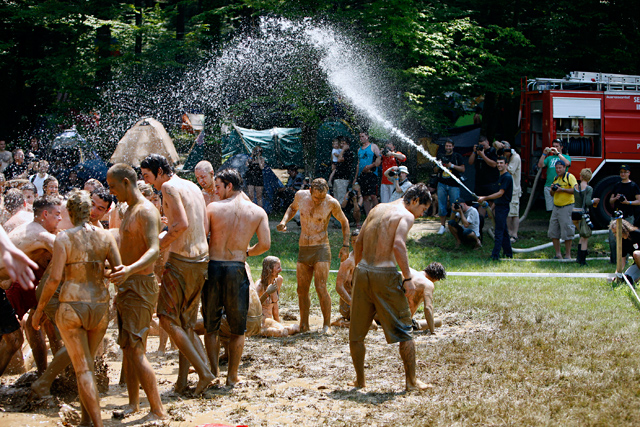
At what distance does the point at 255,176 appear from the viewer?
16281 mm

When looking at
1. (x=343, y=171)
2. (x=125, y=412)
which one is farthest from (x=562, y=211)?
(x=125, y=412)

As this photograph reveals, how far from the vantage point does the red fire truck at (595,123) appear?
48.7 feet

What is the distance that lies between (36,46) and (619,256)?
56.4 ft

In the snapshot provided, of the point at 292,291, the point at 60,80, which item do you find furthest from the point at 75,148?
the point at 292,291

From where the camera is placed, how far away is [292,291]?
33.5 ft

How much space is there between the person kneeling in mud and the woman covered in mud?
2.95 m

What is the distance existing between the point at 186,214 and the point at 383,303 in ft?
6.07

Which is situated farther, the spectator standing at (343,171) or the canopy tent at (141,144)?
the canopy tent at (141,144)

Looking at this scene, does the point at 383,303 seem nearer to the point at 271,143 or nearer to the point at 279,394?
the point at 279,394

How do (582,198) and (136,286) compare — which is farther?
(582,198)

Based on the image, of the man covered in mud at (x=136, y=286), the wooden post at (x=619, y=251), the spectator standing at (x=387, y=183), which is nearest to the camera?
the man covered in mud at (x=136, y=286)

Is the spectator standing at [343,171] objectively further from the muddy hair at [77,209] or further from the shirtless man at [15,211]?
the muddy hair at [77,209]

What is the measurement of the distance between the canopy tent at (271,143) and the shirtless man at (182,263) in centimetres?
1107

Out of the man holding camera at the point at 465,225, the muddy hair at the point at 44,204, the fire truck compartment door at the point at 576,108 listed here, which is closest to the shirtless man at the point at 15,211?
the muddy hair at the point at 44,204
